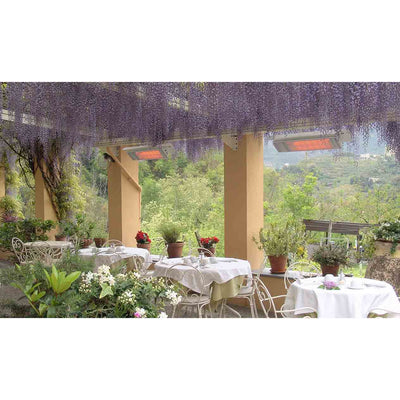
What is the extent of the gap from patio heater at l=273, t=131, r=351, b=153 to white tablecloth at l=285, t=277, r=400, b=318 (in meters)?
1.93

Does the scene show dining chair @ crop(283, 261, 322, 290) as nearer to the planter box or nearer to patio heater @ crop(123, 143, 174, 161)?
the planter box

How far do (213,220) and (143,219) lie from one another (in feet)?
7.30

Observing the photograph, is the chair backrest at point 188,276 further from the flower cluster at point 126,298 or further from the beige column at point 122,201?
the beige column at point 122,201

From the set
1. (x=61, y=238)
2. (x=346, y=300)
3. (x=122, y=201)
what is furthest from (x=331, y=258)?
(x=61, y=238)

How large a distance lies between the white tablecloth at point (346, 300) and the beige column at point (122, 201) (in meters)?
4.55

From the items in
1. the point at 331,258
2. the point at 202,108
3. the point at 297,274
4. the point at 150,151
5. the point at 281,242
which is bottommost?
A: the point at 297,274

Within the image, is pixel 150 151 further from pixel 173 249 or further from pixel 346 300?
pixel 346 300

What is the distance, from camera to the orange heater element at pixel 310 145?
5.54m

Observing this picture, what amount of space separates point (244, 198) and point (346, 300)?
89.9 inches

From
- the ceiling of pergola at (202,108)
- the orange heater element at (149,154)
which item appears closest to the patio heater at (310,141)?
the ceiling of pergola at (202,108)

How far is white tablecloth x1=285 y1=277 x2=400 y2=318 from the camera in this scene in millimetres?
3916

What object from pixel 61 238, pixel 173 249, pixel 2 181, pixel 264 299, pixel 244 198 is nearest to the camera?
pixel 264 299

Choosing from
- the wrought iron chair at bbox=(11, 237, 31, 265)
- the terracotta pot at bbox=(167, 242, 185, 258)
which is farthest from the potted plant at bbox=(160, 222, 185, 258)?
the wrought iron chair at bbox=(11, 237, 31, 265)

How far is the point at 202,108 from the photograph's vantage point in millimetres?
5570
